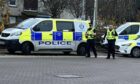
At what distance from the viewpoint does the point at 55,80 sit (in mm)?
14711

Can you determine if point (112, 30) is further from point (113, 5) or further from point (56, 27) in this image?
point (113, 5)

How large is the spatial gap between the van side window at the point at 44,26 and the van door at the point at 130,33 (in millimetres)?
4833

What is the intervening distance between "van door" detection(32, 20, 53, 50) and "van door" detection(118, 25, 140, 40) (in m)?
4.94

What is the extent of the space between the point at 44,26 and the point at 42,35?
54cm

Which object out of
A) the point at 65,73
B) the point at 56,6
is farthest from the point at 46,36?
the point at 56,6

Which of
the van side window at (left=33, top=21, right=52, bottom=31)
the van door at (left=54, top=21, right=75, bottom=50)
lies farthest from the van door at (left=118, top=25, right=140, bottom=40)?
the van side window at (left=33, top=21, right=52, bottom=31)

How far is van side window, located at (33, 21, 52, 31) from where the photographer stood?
83.4 feet

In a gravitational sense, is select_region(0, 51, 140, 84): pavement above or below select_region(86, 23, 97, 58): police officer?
below

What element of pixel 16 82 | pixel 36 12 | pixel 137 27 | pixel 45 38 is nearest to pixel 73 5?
pixel 36 12

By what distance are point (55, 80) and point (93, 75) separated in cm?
214

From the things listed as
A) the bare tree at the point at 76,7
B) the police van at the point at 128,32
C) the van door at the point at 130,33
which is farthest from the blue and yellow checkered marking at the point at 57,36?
the bare tree at the point at 76,7

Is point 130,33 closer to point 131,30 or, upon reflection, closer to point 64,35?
point 131,30

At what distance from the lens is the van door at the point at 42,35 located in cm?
2530

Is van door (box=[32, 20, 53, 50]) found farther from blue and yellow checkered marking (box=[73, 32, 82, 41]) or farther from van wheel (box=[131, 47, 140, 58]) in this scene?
van wheel (box=[131, 47, 140, 58])
